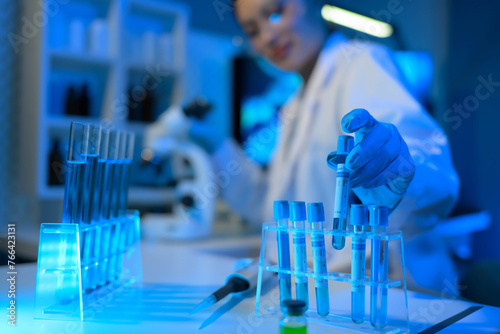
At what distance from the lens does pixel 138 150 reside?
250 centimetres

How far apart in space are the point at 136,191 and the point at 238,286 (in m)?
1.48

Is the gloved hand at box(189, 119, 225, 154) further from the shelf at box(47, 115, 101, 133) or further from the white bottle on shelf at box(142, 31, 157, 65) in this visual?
the white bottle on shelf at box(142, 31, 157, 65)

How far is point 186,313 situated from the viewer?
77cm

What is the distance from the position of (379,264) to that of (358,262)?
3 cm

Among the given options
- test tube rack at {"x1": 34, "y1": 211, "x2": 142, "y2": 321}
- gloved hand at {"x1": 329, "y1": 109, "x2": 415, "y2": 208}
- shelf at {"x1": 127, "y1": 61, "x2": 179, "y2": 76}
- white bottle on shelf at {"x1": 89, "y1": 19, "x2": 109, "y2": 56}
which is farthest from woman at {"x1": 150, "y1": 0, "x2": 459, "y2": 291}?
white bottle on shelf at {"x1": 89, "y1": 19, "x2": 109, "y2": 56}

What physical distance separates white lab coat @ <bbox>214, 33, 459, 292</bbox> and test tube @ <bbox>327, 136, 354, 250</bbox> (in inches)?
1.1

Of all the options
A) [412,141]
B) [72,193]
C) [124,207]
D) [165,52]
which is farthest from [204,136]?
[72,193]

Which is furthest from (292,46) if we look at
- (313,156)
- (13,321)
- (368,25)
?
(13,321)

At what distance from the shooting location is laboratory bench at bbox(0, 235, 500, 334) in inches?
27.1

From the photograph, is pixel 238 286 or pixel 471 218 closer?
pixel 238 286

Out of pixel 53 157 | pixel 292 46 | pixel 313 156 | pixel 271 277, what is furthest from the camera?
pixel 53 157

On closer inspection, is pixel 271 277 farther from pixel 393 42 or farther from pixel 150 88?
pixel 393 42

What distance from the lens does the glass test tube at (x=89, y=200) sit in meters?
0.78

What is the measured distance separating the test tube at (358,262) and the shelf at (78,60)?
1843 mm
